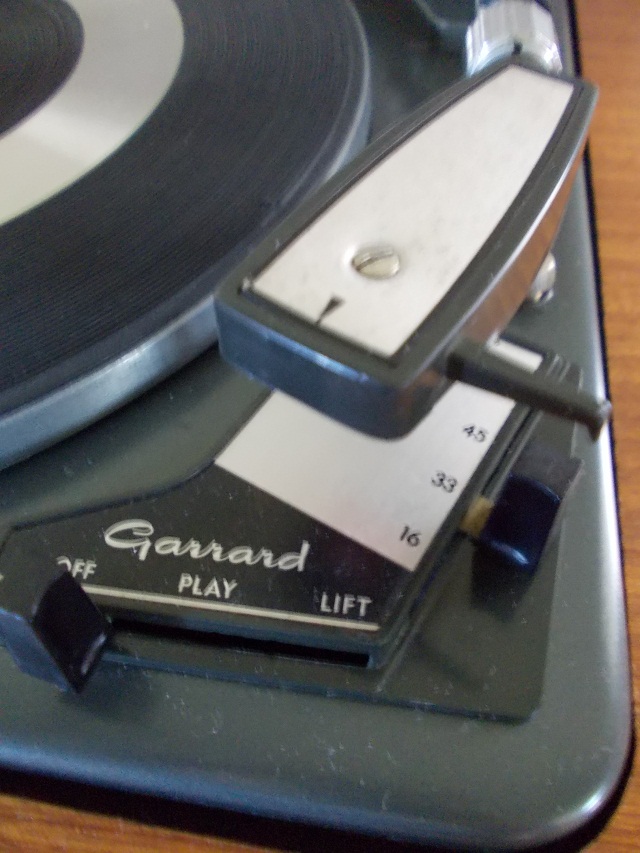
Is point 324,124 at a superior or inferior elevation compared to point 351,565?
superior

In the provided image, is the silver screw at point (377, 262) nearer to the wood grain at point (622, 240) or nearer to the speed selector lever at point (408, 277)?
the speed selector lever at point (408, 277)

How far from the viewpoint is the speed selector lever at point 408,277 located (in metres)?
0.24

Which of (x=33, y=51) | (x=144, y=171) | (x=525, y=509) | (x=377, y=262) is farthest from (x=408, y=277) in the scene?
(x=33, y=51)

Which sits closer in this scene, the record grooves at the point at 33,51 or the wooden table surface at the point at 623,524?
the wooden table surface at the point at 623,524

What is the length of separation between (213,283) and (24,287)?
10 cm

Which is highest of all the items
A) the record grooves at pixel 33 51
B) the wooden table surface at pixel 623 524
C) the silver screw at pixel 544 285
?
the record grooves at pixel 33 51

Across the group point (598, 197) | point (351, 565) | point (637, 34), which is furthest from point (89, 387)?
point (637, 34)

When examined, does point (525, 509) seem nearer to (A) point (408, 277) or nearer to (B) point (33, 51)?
(A) point (408, 277)

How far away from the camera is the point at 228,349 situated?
0.86 ft

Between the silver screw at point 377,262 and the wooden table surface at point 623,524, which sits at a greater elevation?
the silver screw at point 377,262

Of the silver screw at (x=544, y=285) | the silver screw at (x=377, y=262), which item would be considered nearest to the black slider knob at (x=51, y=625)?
the silver screw at (x=377, y=262)

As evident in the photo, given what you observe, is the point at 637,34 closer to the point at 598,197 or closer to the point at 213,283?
the point at 598,197

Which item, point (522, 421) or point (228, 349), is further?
point (522, 421)

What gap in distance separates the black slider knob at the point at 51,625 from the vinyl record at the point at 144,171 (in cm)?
9
